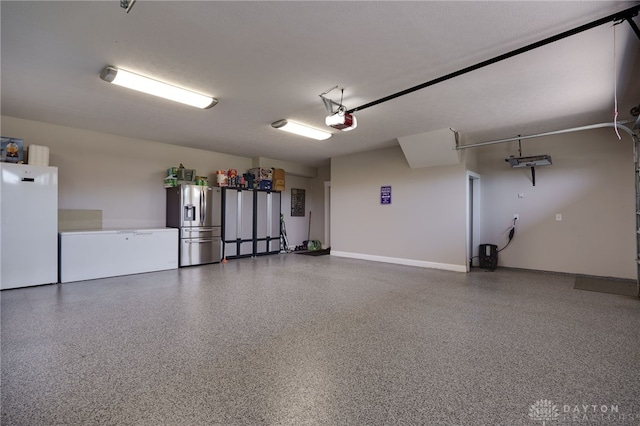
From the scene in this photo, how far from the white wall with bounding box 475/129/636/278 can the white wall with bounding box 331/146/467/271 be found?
45.5 inches

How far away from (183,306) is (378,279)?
3.22 meters

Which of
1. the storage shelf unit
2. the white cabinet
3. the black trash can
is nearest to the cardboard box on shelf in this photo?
the storage shelf unit

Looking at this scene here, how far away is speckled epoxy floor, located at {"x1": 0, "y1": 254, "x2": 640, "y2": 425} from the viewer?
176 centimetres

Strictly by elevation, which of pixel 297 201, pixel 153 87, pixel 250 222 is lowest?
pixel 250 222

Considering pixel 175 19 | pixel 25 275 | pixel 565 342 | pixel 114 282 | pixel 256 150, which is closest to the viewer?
pixel 175 19

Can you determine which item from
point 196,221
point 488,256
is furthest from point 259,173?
point 488,256

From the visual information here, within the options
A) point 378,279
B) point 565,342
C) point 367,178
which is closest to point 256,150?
point 367,178

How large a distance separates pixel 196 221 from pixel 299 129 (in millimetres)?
3222

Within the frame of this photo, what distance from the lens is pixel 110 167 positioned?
239 inches

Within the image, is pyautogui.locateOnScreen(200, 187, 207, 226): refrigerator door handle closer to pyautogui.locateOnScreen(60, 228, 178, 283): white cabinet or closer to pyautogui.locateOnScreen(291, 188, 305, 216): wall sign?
pyautogui.locateOnScreen(60, 228, 178, 283): white cabinet

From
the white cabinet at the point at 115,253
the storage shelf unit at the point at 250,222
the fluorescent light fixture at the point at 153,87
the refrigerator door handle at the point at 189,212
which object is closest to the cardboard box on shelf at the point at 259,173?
the storage shelf unit at the point at 250,222

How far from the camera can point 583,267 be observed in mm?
5617

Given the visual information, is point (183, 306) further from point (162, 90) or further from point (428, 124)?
point (428, 124)

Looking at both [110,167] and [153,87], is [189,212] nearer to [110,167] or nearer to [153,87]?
[110,167]
